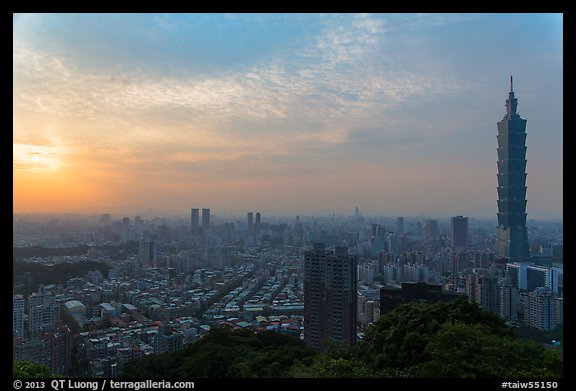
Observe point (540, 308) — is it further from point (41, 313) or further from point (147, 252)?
point (41, 313)

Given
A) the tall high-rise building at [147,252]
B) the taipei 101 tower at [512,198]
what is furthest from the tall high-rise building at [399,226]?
the tall high-rise building at [147,252]

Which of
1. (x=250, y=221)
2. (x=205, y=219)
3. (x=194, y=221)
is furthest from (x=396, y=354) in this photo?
(x=194, y=221)

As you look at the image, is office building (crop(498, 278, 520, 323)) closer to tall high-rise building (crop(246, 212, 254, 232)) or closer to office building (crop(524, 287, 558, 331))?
office building (crop(524, 287, 558, 331))

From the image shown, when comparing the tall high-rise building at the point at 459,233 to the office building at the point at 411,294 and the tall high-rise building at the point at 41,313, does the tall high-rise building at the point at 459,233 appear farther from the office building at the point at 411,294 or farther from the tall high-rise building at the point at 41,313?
the tall high-rise building at the point at 41,313

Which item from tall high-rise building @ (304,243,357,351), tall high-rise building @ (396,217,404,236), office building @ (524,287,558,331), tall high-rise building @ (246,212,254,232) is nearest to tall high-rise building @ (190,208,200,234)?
tall high-rise building @ (246,212,254,232)

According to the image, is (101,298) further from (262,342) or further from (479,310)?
(479,310)
